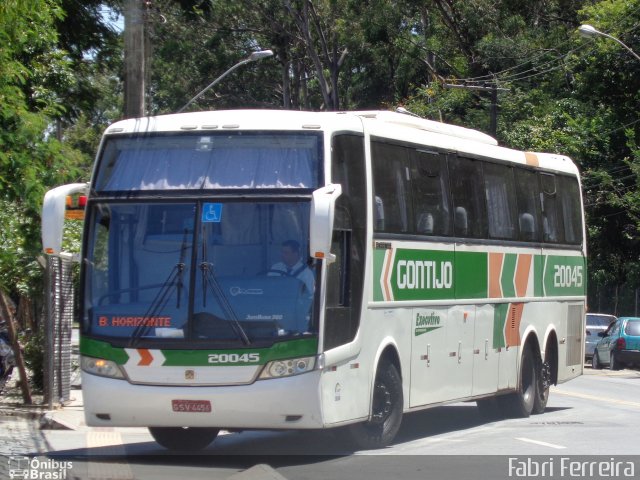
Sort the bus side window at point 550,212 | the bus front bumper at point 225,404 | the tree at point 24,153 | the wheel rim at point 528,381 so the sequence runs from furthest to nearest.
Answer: the bus side window at point 550,212 → the wheel rim at point 528,381 → the tree at point 24,153 → the bus front bumper at point 225,404

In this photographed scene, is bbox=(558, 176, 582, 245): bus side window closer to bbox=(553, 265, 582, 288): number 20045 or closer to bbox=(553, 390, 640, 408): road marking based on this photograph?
bbox=(553, 265, 582, 288): number 20045

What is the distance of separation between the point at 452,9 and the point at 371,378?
34.5 metres

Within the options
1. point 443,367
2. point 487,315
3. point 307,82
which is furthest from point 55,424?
point 307,82

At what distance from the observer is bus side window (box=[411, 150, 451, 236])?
512 inches

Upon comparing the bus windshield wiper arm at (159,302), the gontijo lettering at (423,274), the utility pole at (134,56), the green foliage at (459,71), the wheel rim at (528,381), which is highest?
the green foliage at (459,71)

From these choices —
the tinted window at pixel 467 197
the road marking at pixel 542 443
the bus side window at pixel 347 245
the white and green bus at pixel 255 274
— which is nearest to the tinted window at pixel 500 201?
the tinted window at pixel 467 197

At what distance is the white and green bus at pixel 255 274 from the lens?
34.0ft

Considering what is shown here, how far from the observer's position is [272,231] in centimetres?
1061

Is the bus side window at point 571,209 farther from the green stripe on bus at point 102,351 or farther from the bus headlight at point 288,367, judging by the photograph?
the green stripe on bus at point 102,351

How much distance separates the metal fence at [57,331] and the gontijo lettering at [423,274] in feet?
15.9

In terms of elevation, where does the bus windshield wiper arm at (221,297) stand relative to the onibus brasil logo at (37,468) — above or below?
above

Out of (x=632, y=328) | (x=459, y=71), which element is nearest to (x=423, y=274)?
(x=632, y=328)

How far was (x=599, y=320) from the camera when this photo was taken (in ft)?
118

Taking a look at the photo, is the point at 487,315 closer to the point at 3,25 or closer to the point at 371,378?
the point at 371,378
